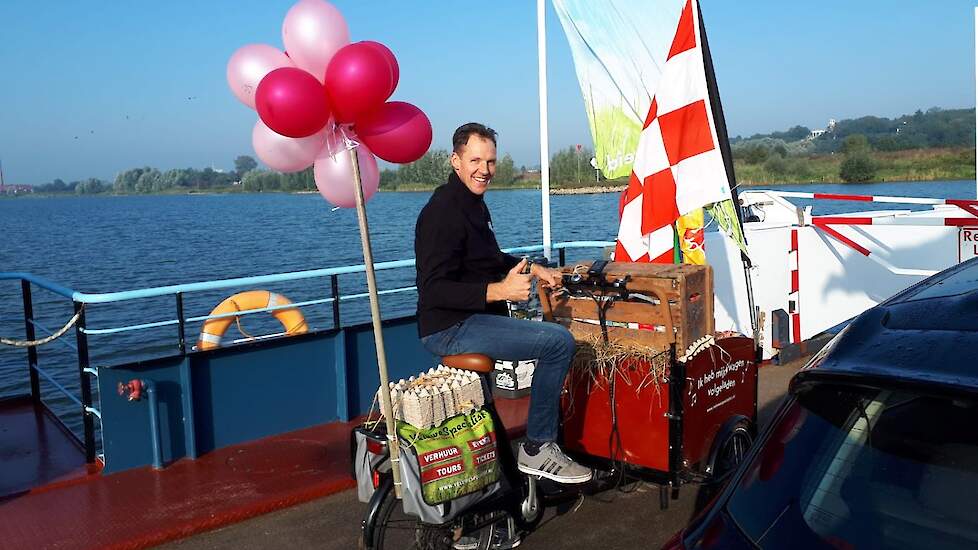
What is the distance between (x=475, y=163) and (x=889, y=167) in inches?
1592

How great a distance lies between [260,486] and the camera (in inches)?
204

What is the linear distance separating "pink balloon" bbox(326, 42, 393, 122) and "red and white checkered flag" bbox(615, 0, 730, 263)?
2.23m

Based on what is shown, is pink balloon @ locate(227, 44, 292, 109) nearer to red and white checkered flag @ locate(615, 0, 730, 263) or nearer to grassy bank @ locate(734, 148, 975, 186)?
red and white checkered flag @ locate(615, 0, 730, 263)

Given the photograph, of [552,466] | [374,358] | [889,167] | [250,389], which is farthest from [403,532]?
[889,167]

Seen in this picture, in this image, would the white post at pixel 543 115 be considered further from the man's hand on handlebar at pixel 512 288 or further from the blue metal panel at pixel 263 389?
the man's hand on handlebar at pixel 512 288

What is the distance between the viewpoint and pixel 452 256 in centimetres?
386

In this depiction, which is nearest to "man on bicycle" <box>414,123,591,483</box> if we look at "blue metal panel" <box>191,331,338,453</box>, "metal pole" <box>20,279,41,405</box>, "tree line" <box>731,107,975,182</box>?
"blue metal panel" <box>191,331,338,453</box>

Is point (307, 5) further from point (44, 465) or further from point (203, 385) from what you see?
point (44, 465)

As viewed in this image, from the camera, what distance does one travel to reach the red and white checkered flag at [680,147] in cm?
546

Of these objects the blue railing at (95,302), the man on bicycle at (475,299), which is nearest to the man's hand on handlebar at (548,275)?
the man on bicycle at (475,299)

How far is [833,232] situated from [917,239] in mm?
822

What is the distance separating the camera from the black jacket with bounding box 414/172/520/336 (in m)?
3.83

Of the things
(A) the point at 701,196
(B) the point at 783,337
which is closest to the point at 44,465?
(A) the point at 701,196

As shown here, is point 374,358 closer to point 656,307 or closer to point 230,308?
point 230,308
